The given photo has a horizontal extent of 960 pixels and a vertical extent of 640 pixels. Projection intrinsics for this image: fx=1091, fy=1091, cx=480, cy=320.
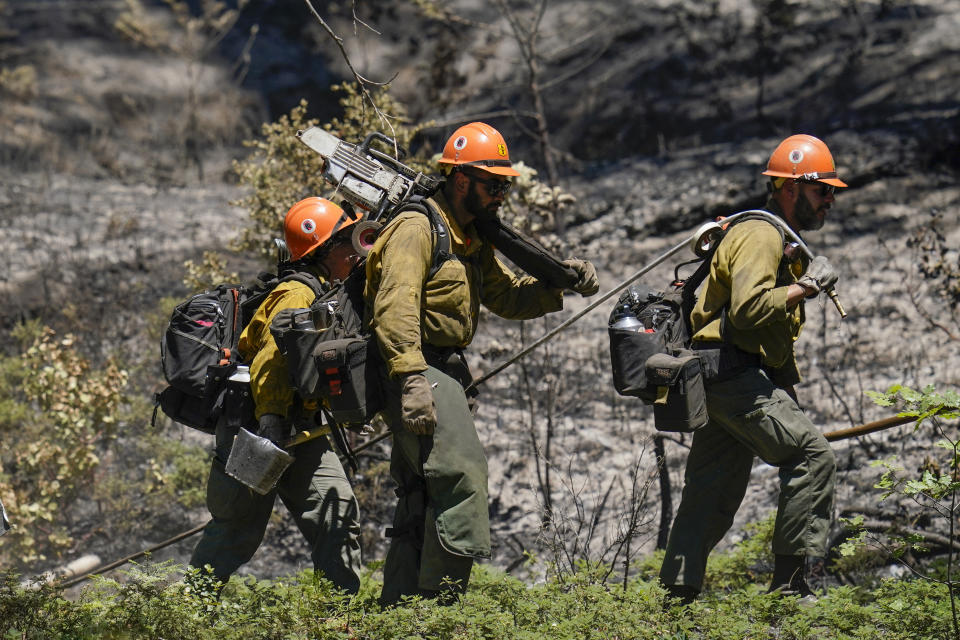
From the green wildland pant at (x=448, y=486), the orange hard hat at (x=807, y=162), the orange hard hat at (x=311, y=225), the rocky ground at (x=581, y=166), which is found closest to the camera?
the green wildland pant at (x=448, y=486)

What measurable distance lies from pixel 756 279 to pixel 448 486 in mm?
1683

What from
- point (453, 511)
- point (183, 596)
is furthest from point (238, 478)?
point (453, 511)

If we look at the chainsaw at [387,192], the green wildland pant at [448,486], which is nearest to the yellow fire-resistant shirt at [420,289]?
the chainsaw at [387,192]

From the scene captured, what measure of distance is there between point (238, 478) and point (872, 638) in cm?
283

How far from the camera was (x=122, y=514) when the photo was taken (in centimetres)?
853

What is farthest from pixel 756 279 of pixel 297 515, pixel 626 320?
pixel 297 515

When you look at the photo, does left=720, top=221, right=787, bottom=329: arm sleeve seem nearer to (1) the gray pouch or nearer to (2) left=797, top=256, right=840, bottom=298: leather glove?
(2) left=797, top=256, right=840, bottom=298: leather glove

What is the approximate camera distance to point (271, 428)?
515cm

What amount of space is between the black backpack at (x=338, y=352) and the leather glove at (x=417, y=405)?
30cm

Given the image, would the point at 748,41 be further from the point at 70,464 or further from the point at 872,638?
the point at 872,638

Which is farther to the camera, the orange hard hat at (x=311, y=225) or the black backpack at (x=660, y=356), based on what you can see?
the orange hard hat at (x=311, y=225)

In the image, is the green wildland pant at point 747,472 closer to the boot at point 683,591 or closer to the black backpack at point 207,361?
the boot at point 683,591

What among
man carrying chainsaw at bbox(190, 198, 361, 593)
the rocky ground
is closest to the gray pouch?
the rocky ground

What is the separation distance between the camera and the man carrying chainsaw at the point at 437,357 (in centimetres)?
459
